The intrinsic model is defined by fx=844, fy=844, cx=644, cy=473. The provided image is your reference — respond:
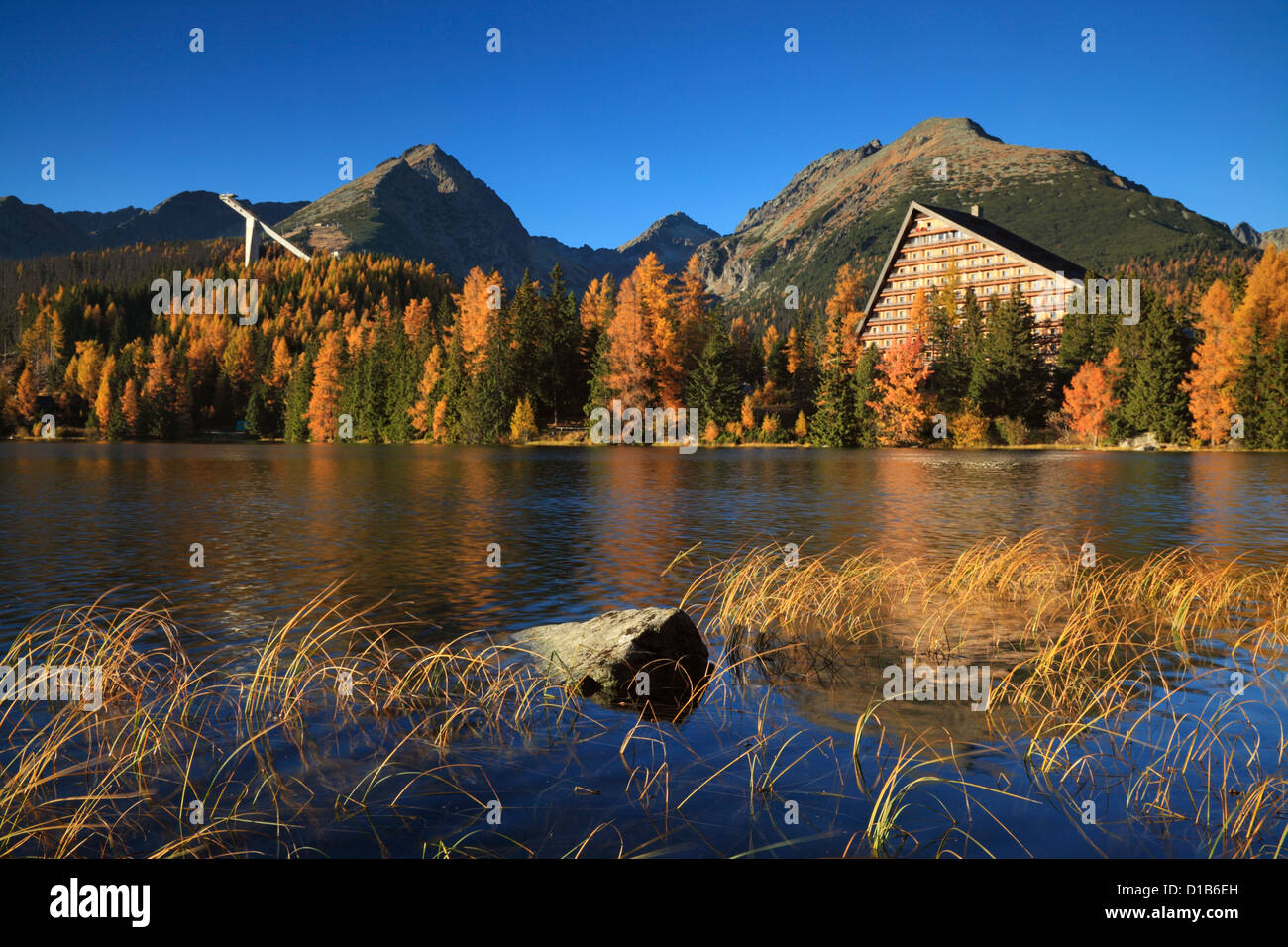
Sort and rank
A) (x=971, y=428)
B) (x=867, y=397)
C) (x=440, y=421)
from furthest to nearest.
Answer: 1. (x=440, y=421)
2. (x=867, y=397)
3. (x=971, y=428)

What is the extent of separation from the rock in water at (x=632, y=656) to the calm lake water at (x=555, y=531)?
2.60 ft

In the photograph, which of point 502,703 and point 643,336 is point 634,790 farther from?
point 643,336

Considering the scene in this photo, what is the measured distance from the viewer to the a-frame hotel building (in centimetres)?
10388

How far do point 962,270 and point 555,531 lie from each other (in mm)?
102669

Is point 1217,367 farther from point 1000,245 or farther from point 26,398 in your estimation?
point 26,398

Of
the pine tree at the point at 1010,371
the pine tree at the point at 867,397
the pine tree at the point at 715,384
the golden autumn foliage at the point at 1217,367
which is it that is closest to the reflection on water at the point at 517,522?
the golden autumn foliage at the point at 1217,367

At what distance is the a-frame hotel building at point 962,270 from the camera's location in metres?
104

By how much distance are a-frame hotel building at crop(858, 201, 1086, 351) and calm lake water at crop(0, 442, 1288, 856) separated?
160ft

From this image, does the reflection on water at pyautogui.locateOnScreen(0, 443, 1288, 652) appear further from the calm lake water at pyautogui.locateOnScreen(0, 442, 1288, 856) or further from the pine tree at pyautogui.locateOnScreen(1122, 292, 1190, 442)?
the pine tree at pyautogui.locateOnScreen(1122, 292, 1190, 442)

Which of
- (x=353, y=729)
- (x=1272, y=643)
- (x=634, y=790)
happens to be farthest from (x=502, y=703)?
(x=1272, y=643)

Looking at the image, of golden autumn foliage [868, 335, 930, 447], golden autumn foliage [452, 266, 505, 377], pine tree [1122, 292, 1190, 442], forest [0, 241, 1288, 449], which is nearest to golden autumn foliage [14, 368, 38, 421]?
forest [0, 241, 1288, 449]

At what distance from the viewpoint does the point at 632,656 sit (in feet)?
36.1

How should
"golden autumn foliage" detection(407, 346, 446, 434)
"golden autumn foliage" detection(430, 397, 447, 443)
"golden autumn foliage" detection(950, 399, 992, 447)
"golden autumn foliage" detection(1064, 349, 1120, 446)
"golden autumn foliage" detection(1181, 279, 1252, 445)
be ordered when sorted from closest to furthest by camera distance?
"golden autumn foliage" detection(1181, 279, 1252, 445) → "golden autumn foliage" detection(1064, 349, 1120, 446) → "golden autumn foliage" detection(950, 399, 992, 447) → "golden autumn foliage" detection(430, 397, 447, 443) → "golden autumn foliage" detection(407, 346, 446, 434)

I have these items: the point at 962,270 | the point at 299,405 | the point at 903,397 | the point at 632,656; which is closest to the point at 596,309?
the point at 903,397
